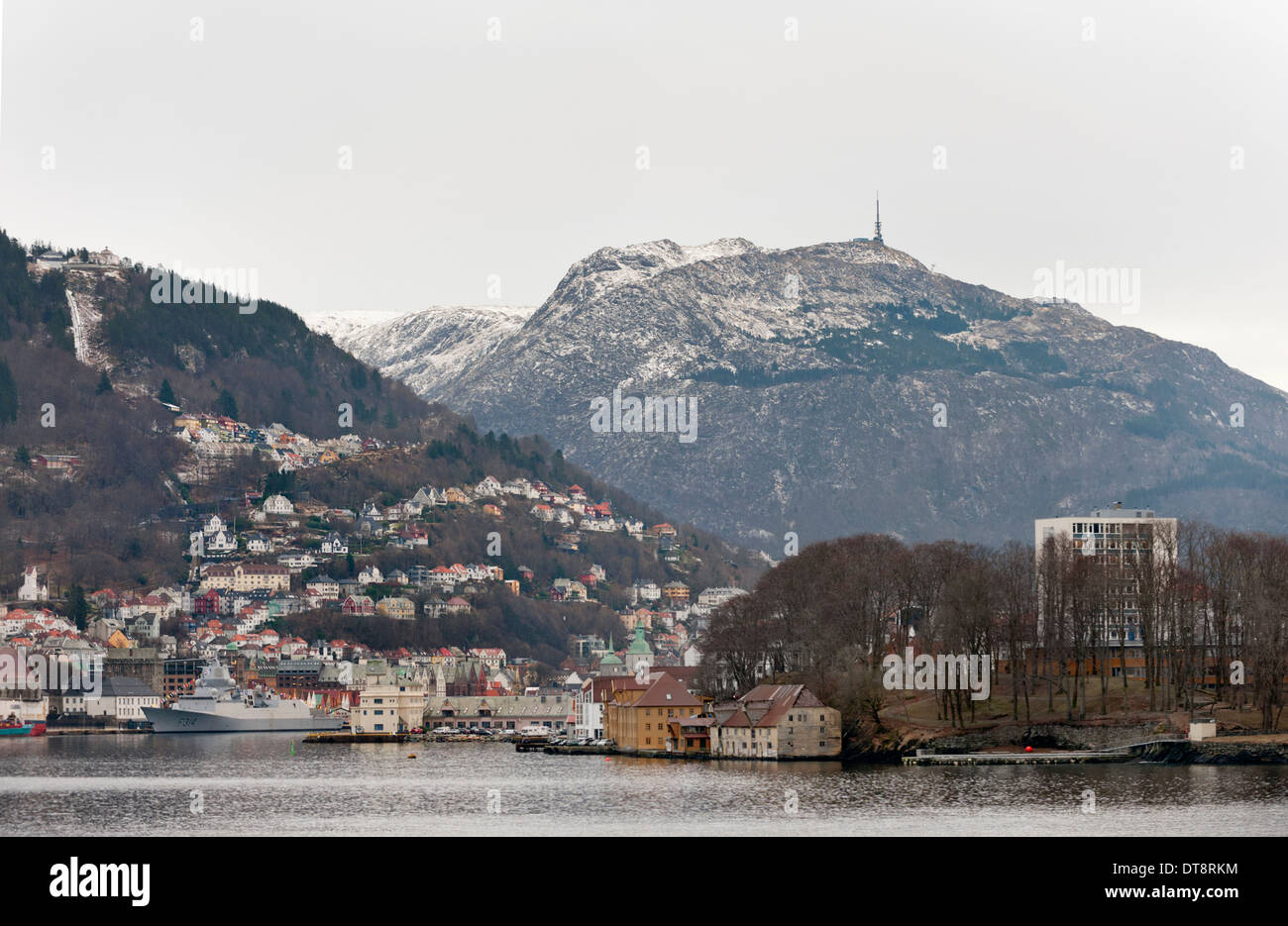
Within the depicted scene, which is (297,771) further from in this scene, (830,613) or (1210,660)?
(1210,660)

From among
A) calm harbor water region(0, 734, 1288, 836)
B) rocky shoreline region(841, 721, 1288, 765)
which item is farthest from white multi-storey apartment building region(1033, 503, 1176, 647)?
calm harbor water region(0, 734, 1288, 836)

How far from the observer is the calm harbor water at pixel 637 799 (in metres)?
72.9

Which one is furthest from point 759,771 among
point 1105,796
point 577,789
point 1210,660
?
point 1210,660

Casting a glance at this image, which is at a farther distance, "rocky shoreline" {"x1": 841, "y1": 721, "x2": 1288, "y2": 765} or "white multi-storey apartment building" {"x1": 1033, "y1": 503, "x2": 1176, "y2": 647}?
"white multi-storey apartment building" {"x1": 1033, "y1": 503, "x2": 1176, "y2": 647}

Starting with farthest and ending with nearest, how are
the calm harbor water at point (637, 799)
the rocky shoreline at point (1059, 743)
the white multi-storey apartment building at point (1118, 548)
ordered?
the white multi-storey apartment building at point (1118, 548) < the rocky shoreline at point (1059, 743) < the calm harbor water at point (637, 799)

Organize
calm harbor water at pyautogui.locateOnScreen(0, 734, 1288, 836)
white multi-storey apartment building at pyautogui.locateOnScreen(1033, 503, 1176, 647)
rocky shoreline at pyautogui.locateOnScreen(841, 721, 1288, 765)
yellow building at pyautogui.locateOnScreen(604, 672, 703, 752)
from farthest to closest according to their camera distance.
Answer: yellow building at pyautogui.locateOnScreen(604, 672, 703, 752), white multi-storey apartment building at pyautogui.locateOnScreen(1033, 503, 1176, 647), rocky shoreline at pyautogui.locateOnScreen(841, 721, 1288, 765), calm harbor water at pyautogui.locateOnScreen(0, 734, 1288, 836)

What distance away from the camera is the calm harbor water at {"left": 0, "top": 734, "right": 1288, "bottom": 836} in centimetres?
7288

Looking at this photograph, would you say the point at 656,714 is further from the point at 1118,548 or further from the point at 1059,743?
the point at 1118,548

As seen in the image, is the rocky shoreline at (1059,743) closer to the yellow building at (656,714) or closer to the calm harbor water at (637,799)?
the calm harbor water at (637,799)

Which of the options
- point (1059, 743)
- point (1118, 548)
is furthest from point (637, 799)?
point (1118, 548)

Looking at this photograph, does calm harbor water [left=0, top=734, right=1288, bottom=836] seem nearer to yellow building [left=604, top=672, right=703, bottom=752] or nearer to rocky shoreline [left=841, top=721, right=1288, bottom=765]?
rocky shoreline [left=841, top=721, right=1288, bottom=765]

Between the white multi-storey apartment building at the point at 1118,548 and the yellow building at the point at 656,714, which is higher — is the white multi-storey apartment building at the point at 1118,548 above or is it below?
above

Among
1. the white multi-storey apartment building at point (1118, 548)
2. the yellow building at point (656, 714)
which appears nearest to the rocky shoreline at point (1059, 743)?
the white multi-storey apartment building at point (1118, 548)

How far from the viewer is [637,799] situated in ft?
289
